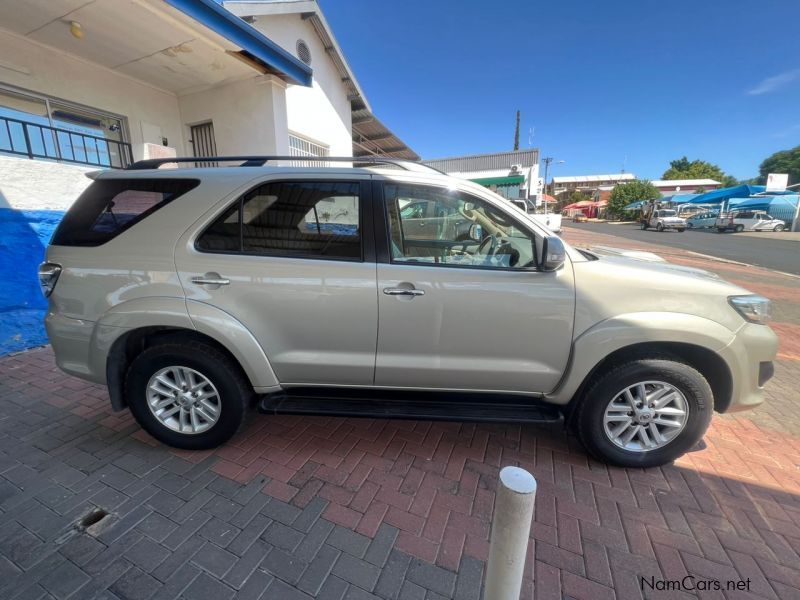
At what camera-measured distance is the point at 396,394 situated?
8.48 feet

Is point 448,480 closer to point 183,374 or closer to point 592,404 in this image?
point 592,404

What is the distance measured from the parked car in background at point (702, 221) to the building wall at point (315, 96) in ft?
111

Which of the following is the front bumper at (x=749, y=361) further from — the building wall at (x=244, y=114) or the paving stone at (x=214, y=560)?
the building wall at (x=244, y=114)

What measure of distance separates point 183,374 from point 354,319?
1263 mm

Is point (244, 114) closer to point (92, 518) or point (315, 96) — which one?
point (315, 96)

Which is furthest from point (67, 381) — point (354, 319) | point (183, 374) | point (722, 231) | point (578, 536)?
point (722, 231)

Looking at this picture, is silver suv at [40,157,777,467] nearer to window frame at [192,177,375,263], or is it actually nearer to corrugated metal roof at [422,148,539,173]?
window frame at [192,177,375,263]

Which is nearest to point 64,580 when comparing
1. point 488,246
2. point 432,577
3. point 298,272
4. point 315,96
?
point 432,577

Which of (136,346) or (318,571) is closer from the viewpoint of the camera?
(318,571)

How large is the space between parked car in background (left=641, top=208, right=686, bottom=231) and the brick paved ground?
1227 inches

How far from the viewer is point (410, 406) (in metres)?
2.48

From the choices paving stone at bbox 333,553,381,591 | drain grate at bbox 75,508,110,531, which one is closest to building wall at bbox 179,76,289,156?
drain grate at bbox 75,508,110,531

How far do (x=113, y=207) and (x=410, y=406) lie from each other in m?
2.41

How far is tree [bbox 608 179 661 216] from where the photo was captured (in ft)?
151
